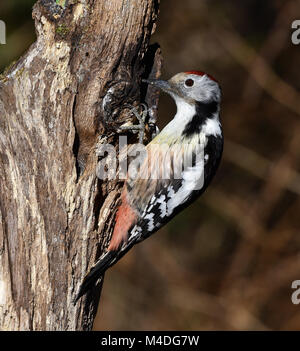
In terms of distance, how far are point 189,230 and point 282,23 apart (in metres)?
2.77

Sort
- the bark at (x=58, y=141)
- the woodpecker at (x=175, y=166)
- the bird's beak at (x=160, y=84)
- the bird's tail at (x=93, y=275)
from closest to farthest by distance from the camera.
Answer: the bark at (x=58, y=141) < the bird's tail at (x=93, y=275) < the bird's beak at (x=160, y=84) < the woodpecker at (x=175, y=166)

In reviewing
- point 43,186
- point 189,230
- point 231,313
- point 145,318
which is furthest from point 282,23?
point 43,186

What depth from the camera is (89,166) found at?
10.7 feet

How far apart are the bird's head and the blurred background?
2811 millimetres

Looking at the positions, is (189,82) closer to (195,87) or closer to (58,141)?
(195,87)

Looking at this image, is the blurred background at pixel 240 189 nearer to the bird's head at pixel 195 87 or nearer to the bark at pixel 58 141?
the bird's head at pixel 195 87

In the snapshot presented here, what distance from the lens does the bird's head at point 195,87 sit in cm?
378

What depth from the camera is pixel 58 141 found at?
3131 millimetres

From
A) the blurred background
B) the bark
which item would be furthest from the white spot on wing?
the blurred background

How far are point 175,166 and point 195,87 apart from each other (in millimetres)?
558

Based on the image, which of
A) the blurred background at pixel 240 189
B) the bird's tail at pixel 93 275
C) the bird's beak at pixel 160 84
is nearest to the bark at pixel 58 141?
the bird's tail at pixel 93 275

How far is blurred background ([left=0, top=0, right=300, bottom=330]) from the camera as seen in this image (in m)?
6.57

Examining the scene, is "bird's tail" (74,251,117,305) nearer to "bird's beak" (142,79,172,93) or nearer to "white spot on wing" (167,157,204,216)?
"white spot on wing" (167,157,204,216)
